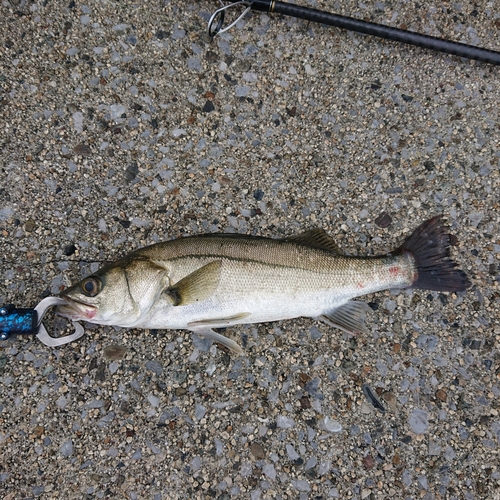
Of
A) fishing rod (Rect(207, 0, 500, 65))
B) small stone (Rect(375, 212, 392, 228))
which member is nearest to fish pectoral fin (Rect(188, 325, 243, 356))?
small stone (Rect(375, 212, 392, 228))

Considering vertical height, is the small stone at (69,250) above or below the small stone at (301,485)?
above

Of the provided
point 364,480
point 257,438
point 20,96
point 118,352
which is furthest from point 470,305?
point 20,96

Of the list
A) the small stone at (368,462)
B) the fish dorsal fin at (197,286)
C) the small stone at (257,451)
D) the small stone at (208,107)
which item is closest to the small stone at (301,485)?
the small stone at (257,451)

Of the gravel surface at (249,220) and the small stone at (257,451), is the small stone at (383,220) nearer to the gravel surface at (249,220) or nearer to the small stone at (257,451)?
the gravel surface at (249,220)

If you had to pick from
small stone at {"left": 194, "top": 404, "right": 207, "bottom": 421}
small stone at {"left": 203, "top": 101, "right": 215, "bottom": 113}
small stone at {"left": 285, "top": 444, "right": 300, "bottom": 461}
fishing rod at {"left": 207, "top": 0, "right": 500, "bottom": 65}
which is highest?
fishing rod at {"left": 207, "top": 0, "right": 500, "bottom": 65}

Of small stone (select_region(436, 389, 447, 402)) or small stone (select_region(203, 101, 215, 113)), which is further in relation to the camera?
small stone (select_region(203, 101, 215, 113))

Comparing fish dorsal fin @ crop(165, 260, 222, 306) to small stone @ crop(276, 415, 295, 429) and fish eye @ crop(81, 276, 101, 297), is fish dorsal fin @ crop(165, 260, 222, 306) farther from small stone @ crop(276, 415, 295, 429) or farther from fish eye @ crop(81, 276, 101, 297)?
small stone @ crop(276, 415, 295, 429)

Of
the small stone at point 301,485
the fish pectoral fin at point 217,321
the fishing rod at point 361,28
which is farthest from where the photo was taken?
the fishing rod at point 361,28
